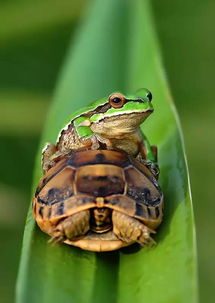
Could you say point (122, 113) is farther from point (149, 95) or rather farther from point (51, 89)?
point (51, 89)

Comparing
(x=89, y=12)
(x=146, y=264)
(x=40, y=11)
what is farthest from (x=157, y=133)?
(x=40, y=11)

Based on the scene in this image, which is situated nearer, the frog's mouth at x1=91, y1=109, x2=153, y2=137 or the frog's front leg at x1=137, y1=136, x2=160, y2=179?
the frog's front leg at x1=137, y1=136, x2=160, y2=179

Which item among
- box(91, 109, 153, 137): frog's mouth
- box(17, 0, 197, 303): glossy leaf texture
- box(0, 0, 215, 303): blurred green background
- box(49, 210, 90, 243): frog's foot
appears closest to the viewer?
box(17, 0, 197, 303): glossy leaf texture

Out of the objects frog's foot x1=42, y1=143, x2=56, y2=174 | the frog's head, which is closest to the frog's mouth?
the frog's head

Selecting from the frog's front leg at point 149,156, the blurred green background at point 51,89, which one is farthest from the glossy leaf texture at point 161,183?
the blurred green background at point 51,89

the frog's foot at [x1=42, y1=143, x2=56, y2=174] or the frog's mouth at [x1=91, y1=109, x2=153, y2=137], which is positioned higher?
the frog's mouth at [x1=91, y1=109, x2=153, y2=137]

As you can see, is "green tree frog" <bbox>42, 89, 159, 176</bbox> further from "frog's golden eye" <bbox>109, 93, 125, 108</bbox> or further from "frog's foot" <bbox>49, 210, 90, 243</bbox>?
"frog's foot" <bbox>49, 210, 90, 243</bbox>

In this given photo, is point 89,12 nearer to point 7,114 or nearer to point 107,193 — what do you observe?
point 7,114

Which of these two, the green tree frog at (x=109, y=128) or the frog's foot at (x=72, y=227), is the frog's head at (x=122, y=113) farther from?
Result: the frog's foot at (x=72, y=227)
